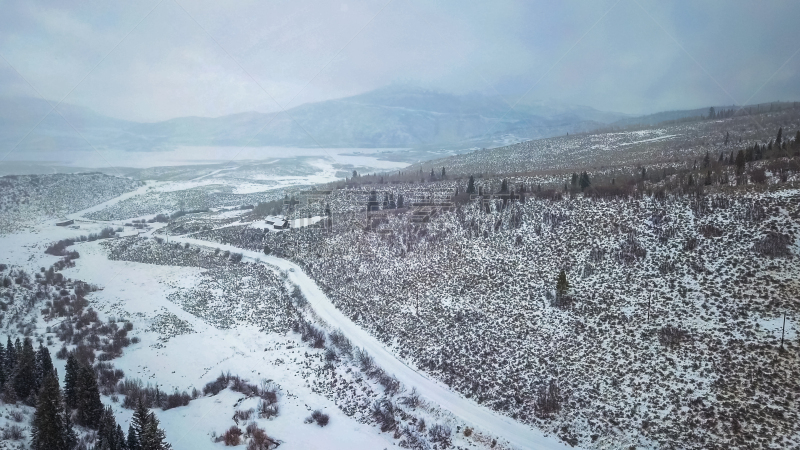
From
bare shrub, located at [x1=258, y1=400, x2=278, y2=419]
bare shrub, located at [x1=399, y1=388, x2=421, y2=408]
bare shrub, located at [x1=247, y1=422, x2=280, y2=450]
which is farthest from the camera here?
bare shrub, located at [x1=258, y1=400, x2=278, y2=419]

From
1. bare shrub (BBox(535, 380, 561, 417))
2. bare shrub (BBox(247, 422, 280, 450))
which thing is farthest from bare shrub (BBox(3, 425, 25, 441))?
bare shrub (BBox(535, 380, 561, 417))

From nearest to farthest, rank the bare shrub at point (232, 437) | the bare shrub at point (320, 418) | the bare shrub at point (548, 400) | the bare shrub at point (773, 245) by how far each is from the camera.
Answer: the bare shrub at point (548, 400) < the bare shrub at point (232, 437) < the bare shrub at point (320, 418) < the bare shrub at point (773, 245)

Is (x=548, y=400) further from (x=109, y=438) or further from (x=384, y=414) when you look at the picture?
(x=109, y=438)

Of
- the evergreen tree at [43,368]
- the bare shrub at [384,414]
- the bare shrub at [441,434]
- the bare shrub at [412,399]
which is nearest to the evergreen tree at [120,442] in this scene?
the evergreen tree at [43,368]

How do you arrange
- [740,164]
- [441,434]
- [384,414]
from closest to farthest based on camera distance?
[441,434], [384,414], [740,164]

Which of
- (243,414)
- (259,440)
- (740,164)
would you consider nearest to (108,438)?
(259,440)

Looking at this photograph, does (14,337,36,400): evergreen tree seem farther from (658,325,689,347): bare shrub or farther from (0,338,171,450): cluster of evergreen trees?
(658,325,689,347): bare shrub

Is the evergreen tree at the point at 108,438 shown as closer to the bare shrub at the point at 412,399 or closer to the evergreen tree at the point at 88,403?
the evergreen tree at the point at 88,403
